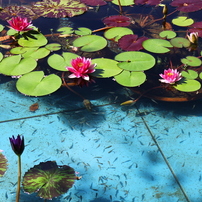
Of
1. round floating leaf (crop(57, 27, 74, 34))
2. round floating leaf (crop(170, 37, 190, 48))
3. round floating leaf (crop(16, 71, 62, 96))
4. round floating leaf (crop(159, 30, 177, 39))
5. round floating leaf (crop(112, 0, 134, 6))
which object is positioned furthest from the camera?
round floating leaf (crop(112, 0, 134, 6))

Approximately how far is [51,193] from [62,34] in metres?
2.13

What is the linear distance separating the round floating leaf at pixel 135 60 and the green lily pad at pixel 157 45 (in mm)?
144

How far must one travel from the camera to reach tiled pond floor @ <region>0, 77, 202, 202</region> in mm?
1845

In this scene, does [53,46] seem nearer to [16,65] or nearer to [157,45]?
[16,65]

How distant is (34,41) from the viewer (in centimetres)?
316

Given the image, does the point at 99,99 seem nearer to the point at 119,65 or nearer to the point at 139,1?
the point at 119,65

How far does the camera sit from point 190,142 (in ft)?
7.10

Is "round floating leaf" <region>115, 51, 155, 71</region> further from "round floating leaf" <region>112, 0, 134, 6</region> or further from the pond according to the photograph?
"round floating leaf" <region>112, 0, 134, 6</region>

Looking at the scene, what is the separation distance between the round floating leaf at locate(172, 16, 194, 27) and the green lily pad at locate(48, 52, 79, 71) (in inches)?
54.5

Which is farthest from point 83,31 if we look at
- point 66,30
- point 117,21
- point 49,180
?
point 49,180

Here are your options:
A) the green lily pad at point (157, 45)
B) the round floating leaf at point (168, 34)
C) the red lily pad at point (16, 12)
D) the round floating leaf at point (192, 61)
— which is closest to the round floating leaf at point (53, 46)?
the red lily pad at point (16, 12)

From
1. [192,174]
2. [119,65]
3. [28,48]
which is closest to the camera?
[192,174]

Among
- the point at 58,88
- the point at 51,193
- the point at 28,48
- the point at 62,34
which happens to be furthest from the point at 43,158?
the point at 62,34

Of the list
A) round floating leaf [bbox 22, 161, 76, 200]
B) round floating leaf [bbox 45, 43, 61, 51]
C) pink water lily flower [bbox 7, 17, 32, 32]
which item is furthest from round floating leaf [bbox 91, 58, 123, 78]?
round floating leaf [bbox 22, 161, 76, 200]
